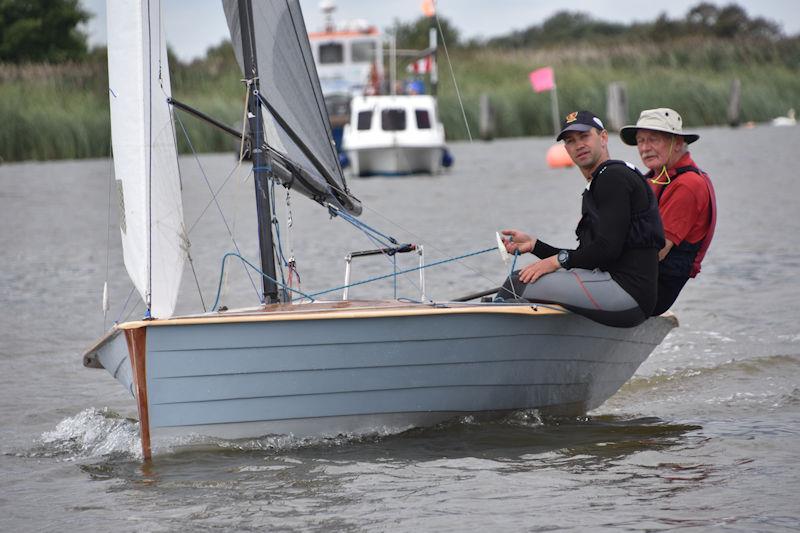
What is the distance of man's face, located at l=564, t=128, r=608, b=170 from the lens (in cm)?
663

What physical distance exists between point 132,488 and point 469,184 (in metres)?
21.4

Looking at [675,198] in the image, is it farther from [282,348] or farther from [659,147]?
[282,348]

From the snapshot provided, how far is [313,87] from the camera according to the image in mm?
8336

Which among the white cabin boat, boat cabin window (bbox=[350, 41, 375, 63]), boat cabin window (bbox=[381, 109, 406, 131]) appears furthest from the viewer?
boat cabin window (bbox=[350, 41, 375, 63])

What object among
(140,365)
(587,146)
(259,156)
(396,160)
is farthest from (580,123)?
(396,160)

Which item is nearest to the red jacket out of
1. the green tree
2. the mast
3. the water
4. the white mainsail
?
the water

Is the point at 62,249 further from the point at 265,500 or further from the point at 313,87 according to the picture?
the point at 265,500

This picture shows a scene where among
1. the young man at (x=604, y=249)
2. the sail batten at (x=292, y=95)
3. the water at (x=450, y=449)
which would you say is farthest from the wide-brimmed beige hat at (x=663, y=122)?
the sail batten at (x=292, y=95)

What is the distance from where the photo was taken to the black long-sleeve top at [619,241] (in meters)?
6.48

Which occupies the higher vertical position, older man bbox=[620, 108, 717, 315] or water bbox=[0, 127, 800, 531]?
older man bbox=[620, 108, 717, 315]

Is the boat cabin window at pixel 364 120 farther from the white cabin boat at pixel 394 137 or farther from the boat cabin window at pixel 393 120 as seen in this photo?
the boat cabin window at pixel 393 120

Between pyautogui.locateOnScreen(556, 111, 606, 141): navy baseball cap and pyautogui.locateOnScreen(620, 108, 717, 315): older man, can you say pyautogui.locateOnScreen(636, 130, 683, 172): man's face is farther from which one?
pyautogui.locateOnScreen(556, 111, 606, 141): navy baseball cap

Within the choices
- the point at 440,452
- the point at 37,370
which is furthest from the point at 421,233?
the point at 440,452

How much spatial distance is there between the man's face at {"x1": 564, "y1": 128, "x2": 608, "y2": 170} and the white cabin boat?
2362cm
